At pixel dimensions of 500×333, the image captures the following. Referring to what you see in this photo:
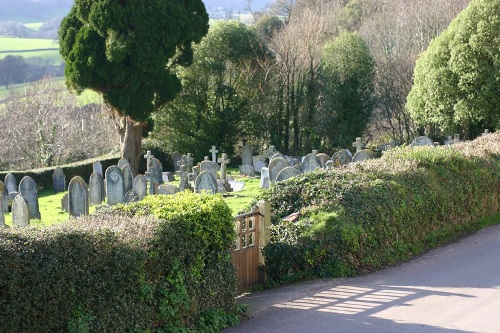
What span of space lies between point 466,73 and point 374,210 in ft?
56.3

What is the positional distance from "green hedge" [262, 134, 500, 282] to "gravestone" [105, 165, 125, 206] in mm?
9869

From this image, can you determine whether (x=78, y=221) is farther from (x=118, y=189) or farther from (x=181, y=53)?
(x=181, y=53)

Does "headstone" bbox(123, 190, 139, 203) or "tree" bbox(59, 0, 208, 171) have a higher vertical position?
"tree" bbox(59, 0, 208, 171)

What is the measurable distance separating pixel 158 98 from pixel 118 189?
7941 millimetres

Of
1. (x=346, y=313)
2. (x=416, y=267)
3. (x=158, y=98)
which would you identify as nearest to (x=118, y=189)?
(x=158, y=98)

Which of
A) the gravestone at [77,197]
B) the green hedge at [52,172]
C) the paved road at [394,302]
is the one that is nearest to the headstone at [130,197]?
the gravestone at [77,197]

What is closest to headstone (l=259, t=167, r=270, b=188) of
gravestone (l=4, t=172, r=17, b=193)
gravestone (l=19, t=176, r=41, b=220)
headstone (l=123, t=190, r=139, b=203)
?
headstone (l=123, t=190, r=139, b=203)

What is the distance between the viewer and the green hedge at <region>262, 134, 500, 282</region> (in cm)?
1180

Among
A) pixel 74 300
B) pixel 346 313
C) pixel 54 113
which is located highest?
pixel 54 113

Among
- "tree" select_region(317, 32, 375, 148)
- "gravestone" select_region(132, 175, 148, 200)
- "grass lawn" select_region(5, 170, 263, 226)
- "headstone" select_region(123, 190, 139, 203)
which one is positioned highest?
"tree" select_region(317, 32, 375, 148)

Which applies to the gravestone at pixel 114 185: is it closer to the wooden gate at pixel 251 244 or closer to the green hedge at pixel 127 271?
the wooden gate at pixel 251 244

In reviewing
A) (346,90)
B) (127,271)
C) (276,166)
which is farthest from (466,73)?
(127,271)

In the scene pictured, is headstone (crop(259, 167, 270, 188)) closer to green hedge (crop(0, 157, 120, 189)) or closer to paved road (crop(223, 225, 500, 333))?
green hedge (crop(0, 157, 120, 189))

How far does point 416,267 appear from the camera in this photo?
12.6 m
